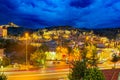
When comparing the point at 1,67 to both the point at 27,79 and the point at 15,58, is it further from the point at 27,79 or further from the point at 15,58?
the point at 15,58

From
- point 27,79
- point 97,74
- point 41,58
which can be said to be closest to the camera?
point 97,74

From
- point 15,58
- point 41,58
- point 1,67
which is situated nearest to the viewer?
point 1,67

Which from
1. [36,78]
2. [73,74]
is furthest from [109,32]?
[73,74]

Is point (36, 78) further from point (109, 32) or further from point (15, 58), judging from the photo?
point (109, 32)

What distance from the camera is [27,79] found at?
3553cm

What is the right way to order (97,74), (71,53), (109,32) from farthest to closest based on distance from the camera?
(109,32) → (71,53) → (97,74)

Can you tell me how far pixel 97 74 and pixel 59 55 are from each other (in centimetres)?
6220

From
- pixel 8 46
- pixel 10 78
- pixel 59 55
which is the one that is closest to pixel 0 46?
pixel 8 46

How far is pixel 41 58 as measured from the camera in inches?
2179

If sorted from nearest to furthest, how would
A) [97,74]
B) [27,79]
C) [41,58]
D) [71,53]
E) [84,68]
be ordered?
[97,74], [84,68], [27,79], [41,58], [71,53]

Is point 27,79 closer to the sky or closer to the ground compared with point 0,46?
closer to the ground

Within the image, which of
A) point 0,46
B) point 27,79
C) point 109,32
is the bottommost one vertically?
point 27,79

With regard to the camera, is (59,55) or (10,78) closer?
(10,78)

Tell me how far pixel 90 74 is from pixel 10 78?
20300 mm
